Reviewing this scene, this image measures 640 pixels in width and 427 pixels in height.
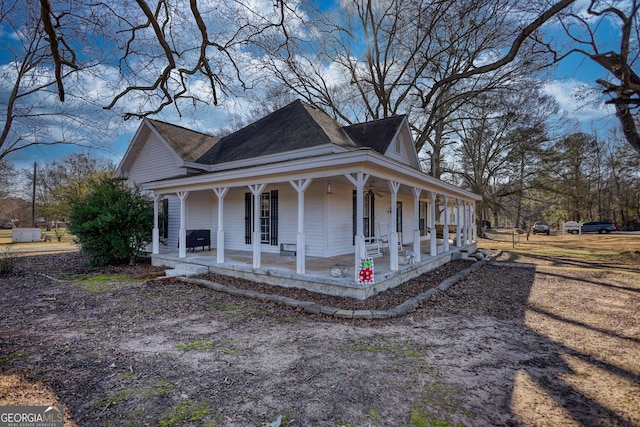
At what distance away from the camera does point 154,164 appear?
13.2 meters

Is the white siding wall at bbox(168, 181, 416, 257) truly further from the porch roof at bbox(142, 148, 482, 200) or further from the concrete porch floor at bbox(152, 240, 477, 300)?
the porch roof at bbox(142, 148, 482, 200)

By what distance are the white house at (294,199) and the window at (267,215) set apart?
36 millimetres

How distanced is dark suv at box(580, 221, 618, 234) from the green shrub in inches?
1461

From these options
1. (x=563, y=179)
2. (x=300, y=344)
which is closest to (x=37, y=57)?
(x=300, y=344)

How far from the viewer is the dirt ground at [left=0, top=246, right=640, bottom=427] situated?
8.15 feet

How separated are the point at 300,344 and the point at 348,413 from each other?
151cm

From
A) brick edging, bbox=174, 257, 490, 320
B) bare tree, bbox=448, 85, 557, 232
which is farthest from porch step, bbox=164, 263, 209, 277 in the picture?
bare tree, bbox=448, 85, 557, 232

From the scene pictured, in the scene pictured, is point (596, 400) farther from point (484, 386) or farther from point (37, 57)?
point (37, 57)

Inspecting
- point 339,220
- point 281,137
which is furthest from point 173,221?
point 339,220

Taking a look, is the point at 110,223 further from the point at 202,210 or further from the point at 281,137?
the point at 281,137

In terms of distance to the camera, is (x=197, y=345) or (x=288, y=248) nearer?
(x=197, y=345)

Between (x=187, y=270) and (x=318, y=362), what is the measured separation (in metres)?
6.15

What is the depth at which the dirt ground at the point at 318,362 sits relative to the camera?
97.8 inches

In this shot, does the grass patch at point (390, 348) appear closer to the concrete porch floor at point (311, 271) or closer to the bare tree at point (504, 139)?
the concrete porch floor at point (311, 271)
